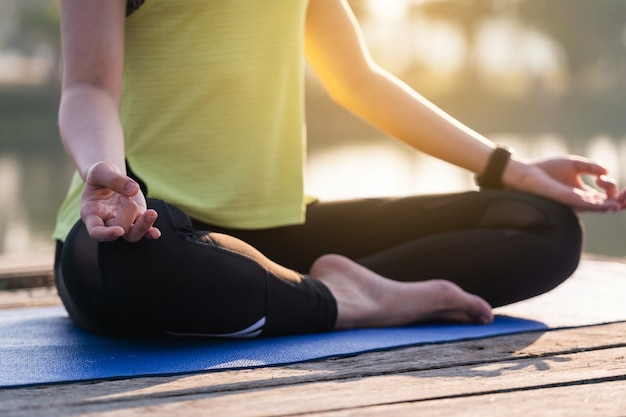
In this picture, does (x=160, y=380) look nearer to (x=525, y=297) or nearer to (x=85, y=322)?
(x=85, y=322)

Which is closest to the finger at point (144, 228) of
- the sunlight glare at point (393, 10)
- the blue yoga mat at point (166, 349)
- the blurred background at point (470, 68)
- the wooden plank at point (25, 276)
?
the blue yoga mat at point (166, 349)

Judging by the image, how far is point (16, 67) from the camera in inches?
1323

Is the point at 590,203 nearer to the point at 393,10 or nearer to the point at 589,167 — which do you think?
the point at 589,167

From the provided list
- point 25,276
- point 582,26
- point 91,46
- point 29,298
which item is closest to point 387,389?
point 91,46

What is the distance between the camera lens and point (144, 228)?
1289 millimetres

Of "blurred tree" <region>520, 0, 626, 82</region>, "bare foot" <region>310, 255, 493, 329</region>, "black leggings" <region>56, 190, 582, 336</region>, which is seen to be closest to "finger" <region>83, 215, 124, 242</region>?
"black leggings" <region>56, 190, 582, 336</region>

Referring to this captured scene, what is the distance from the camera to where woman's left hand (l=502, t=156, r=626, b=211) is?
6.00 ft

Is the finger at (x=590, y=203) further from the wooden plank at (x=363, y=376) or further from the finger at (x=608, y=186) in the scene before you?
the wooden plank at (x=363, y=376)

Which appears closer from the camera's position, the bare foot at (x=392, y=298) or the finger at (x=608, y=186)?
the bare foot at (x=392, y=298)

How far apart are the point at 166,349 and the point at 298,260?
1.43 ft

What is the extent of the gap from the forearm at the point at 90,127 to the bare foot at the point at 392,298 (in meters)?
0.48

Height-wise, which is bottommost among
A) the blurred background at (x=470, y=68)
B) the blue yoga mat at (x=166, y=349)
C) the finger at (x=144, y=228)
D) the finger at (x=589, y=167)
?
the blue yoga mat at (x=166, y=349)

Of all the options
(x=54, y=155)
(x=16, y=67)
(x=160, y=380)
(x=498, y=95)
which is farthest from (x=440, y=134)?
(x=16, y=67)

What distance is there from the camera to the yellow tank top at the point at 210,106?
168cm
